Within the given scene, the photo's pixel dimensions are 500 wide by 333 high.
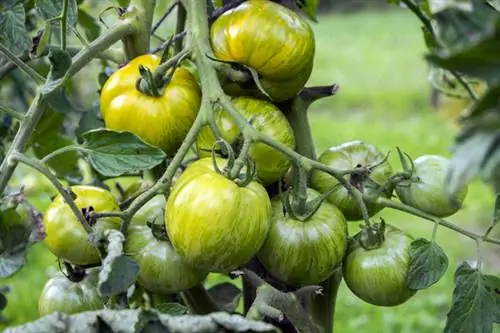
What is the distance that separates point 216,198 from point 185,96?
0.15m

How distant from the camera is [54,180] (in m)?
0.60

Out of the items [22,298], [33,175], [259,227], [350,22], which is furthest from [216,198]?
[350,22]

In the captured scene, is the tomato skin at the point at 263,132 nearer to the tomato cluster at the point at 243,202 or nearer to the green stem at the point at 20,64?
the tomato cluster at the point at 243,202

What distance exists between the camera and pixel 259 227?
24.9 inches

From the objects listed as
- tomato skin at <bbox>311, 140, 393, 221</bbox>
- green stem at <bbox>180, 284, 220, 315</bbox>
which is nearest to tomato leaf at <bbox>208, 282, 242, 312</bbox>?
green stem at <bbox>180, 284, 220, 315</bbox>

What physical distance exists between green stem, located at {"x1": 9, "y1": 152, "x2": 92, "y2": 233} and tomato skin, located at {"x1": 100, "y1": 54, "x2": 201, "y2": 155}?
0.11 meters

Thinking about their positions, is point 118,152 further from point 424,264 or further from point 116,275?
point 424,264

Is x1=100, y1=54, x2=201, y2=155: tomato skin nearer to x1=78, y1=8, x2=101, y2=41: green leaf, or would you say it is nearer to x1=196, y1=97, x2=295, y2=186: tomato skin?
x1=196, y1=97, x2=295, y2=186: tomato skin

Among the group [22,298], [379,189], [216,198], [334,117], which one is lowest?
[334,117]

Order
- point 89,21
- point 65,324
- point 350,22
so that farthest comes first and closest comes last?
point 350,22, point 89,21, point 65,324

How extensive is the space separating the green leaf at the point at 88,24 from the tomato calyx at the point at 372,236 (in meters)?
0.58

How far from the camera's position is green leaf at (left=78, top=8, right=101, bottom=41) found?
1137 millimetres

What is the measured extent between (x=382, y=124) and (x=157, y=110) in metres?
6.02

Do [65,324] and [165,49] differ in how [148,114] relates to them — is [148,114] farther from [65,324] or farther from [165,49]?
[65,324]
